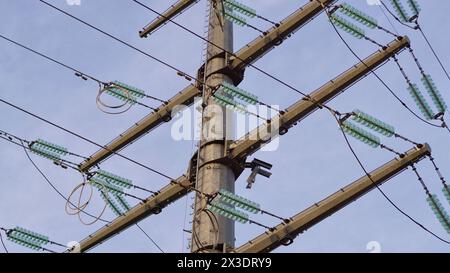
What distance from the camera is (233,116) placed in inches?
924

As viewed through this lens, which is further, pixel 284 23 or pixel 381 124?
pixel 284 23

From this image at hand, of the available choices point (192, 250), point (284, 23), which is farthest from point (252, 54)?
point (192, 250)

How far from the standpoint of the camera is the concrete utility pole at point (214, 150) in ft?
66.4

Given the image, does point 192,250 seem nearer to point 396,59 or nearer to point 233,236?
point 233,236

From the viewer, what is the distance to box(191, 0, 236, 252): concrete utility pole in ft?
66.4

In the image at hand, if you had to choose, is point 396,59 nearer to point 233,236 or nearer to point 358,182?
point 358,182

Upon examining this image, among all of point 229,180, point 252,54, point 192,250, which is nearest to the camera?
point 192,250

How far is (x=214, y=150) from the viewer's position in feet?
73.4
